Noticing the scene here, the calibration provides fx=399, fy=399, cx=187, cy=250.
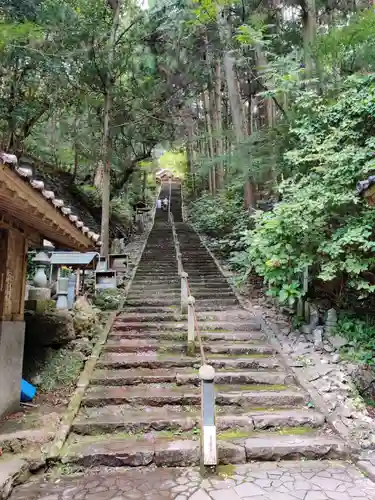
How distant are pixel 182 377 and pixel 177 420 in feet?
3.41

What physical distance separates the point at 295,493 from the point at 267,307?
5.29m

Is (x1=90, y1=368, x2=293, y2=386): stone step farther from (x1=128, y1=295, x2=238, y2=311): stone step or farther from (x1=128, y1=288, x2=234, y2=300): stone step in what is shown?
(x1=128, y1=288, x2=234, y2=300): stone step

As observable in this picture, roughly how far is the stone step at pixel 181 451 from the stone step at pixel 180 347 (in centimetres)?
227

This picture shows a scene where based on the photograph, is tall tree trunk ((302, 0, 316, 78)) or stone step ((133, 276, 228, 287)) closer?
tall tree trunk ((302, 0, 316, 78))

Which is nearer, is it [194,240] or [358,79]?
[358,79]

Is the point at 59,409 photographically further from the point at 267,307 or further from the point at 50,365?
the point at 267,307

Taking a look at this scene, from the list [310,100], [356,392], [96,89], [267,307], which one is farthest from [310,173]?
[96,89]

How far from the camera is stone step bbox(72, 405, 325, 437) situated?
4828 mm

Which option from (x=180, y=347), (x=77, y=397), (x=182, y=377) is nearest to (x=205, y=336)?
(x=180, y=347)

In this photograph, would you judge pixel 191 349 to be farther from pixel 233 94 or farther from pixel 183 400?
pixel 233 94

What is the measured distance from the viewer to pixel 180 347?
6953mm

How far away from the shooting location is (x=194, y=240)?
17.0 metres

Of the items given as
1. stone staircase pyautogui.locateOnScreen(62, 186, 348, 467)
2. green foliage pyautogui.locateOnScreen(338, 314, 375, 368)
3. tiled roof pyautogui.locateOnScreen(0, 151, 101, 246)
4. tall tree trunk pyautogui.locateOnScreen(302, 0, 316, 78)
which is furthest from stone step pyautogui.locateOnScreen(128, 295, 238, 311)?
tall tree trunk pyautogui.locateOnScreen(302, 0, 316, 78)

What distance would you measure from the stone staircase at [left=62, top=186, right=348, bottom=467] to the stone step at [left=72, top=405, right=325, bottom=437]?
11 millimetres
